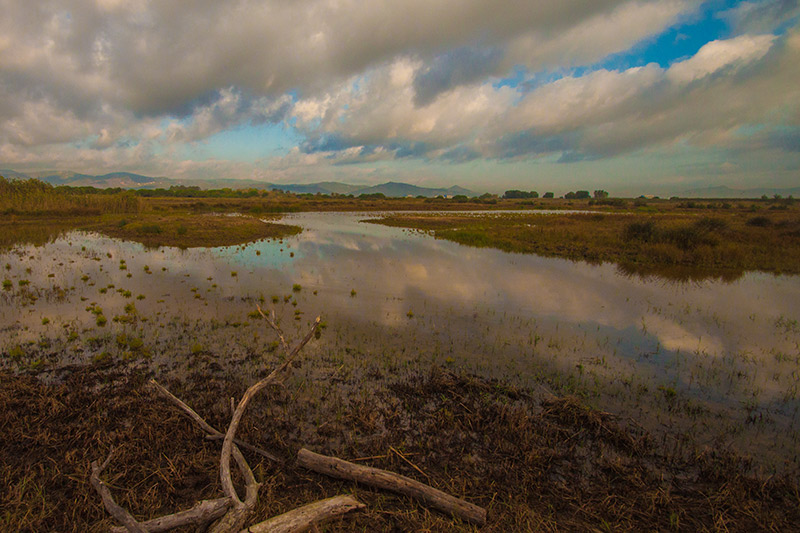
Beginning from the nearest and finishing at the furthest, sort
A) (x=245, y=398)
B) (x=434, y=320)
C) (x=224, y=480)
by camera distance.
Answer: (x=224, y=480) → (x=245, y=398) → (x=434, y=320)

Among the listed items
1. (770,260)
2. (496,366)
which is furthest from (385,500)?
(770,260)

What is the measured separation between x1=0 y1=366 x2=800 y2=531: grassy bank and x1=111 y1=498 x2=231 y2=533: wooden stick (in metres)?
0.66

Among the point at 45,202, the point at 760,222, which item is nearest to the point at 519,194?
the point at 760,222

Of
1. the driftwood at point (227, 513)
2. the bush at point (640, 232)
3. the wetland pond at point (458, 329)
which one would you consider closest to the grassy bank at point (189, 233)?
the wetland pond at point (458, 329)

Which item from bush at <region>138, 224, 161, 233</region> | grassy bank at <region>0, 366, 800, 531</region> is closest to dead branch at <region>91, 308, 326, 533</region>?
grassy bank at <region>0, 366, 800, 531</region>

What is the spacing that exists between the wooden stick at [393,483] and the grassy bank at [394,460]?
0.13m

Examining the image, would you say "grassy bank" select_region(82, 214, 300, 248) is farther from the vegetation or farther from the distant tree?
the distant tree

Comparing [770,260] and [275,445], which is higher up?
[770,260]

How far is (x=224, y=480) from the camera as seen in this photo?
4219 millimetres

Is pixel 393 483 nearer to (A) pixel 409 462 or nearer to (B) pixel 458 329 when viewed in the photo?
A: (A) pixel 409 462

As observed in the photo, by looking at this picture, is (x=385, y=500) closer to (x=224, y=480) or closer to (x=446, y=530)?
(x=446, y=530)

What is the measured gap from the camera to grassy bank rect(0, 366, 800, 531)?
4.52 metres

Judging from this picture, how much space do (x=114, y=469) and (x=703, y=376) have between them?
12725mm

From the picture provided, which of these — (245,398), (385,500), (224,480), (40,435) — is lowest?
(385,500)
